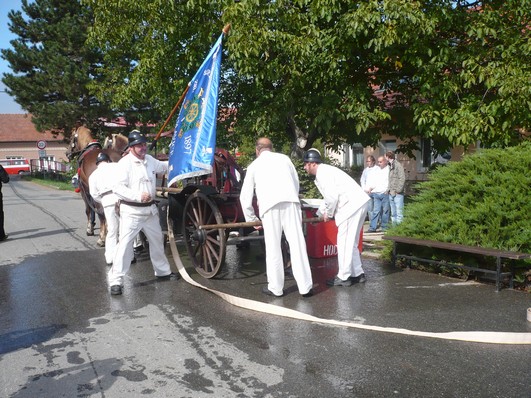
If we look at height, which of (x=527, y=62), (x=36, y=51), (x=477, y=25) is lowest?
(x=527, y=62)

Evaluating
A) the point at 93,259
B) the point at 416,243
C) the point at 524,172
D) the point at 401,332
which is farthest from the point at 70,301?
the point at 524,172

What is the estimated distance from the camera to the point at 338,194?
689 centimetres

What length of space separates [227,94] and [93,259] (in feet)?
19.0

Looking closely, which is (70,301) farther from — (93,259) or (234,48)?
(234,48)

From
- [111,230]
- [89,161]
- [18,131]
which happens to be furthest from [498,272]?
[18,131]

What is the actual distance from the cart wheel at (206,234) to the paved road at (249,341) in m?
0.27

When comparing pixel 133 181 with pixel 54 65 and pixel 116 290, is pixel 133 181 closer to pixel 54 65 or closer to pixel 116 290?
pixel 116 290

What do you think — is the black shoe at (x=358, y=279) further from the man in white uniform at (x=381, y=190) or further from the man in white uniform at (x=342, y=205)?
the man in white uniform at (x=381, y=190)

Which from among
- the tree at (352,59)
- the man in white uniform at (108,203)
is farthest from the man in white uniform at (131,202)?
the tree at (352,59)

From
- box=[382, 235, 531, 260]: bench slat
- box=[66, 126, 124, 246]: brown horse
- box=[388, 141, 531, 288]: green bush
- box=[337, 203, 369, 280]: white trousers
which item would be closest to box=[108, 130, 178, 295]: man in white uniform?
box=[337, 203, 369, 280]: white trousers

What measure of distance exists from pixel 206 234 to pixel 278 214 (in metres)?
1.47

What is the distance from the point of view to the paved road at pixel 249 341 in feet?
13.3

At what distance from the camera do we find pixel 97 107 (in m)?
33.5

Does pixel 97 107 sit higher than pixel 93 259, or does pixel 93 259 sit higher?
pixel 97 107
